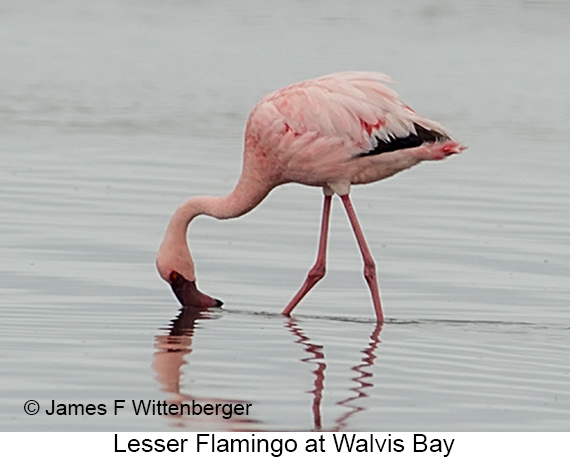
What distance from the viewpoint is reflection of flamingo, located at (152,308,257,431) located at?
689 centimetres

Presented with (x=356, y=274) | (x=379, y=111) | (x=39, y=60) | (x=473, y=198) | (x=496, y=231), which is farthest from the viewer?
(x=39, y=60)

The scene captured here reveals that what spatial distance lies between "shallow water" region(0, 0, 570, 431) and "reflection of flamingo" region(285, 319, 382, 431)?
2 centimetres

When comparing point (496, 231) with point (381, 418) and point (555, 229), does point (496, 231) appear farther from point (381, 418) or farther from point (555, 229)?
point (381, 418)

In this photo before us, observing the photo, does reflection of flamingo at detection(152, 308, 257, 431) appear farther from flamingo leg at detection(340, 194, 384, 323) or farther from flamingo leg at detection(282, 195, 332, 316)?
flamingo leg at detection(340, 194, 384, 323)

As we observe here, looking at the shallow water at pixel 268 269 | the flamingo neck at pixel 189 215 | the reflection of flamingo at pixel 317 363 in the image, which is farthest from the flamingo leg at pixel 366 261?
the reflection of flamingo at pixel 317 363

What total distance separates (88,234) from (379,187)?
391 cm

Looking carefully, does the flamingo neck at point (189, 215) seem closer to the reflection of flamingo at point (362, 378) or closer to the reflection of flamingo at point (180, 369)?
the reflection of flamingo at point (180, 369)

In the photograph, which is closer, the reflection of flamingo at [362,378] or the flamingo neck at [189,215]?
the reflection of flamingo at [362,378]

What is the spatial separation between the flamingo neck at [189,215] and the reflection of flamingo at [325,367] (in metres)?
0.93

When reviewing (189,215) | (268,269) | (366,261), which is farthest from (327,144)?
(268,269)

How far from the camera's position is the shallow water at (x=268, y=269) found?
7.49 metres

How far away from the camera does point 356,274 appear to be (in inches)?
441

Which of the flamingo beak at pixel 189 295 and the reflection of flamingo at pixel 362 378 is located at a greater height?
the reflection of flamingo at pixel 362 378
